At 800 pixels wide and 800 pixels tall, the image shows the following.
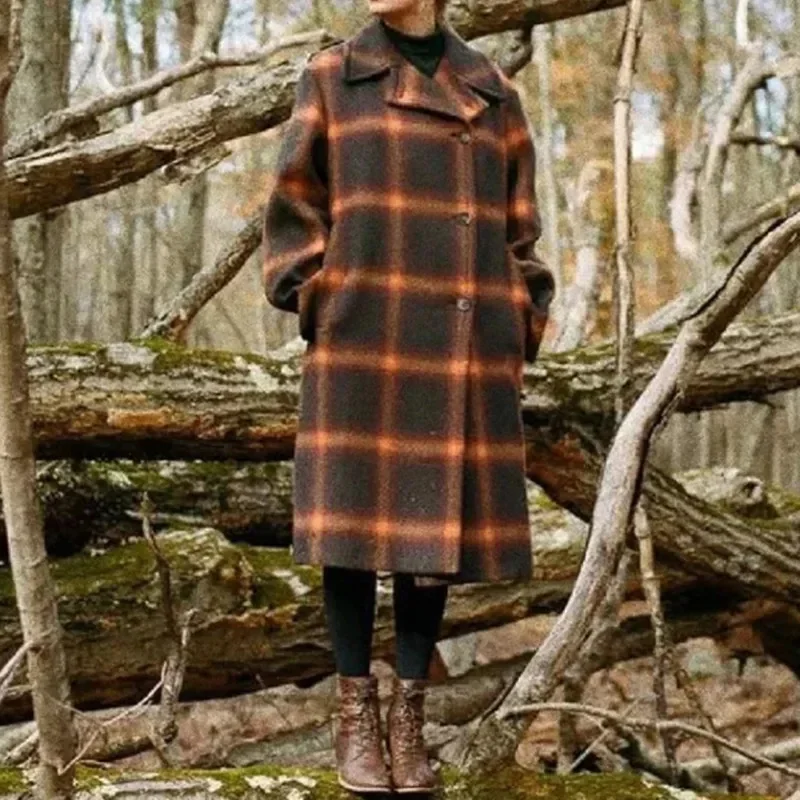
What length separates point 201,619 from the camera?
4750 millimetres

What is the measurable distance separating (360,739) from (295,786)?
0.57 feet

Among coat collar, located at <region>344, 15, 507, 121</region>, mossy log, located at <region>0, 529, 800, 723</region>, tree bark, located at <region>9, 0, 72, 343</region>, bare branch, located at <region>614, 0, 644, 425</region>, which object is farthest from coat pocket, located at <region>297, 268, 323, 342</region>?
tree bark, located at <region>9, 0, 72, 343</region>

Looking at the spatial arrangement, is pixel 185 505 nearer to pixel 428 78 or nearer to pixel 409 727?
pixel 409 727

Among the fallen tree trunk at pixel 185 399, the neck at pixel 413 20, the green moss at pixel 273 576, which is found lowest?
the green moss at pixel 273 576

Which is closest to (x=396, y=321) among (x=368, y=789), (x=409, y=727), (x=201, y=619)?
(x=409, y=727)

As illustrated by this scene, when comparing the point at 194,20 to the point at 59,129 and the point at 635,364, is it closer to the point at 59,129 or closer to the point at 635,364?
the point at 59,129

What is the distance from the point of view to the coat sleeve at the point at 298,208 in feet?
10.2

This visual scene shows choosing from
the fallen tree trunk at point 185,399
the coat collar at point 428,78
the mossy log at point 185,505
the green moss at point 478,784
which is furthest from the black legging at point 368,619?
the mossy log at point 185,505

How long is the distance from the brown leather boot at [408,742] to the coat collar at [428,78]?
1.26 metres

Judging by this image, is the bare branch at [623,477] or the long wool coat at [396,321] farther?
the bare branch at [623,477]

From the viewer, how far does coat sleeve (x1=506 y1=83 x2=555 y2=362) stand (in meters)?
3.32

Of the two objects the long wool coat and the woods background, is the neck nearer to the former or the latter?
the long wool coat

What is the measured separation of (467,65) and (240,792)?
1673mm

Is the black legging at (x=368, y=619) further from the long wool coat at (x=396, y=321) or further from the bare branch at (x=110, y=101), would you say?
the bare branch at (x=110, y=101)
